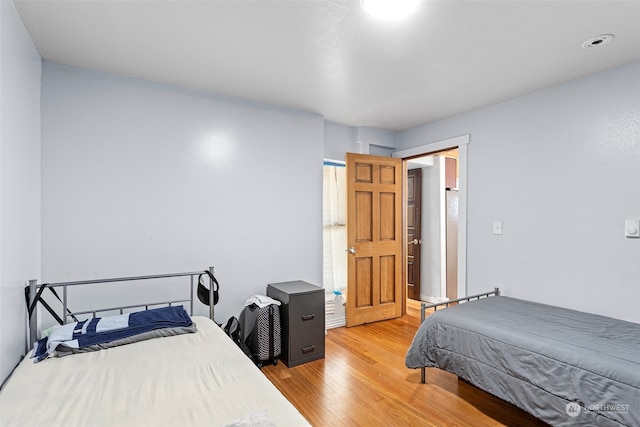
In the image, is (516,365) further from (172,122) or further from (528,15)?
(172,122)

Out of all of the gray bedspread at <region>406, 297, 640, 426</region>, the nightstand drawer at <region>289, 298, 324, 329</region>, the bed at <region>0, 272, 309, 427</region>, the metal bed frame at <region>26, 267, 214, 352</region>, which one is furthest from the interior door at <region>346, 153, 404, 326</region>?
the bed at <region>0, 272, 309, 427</region>

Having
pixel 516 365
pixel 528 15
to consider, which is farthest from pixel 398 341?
pixel 528 15

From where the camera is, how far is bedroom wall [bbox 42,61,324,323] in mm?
2369

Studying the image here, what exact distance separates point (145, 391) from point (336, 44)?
2155 mm

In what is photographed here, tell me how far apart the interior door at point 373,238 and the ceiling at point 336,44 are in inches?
45.0

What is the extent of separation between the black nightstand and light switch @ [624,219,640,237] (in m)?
2.38

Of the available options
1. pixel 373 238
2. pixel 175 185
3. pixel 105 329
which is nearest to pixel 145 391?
pixel 105 329

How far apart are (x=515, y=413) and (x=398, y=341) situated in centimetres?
132

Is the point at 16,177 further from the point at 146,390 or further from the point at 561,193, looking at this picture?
the point at 561,193

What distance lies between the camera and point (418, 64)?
7.75ft

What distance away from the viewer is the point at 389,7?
5.48ft

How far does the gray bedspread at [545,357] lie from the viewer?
161 centimetres

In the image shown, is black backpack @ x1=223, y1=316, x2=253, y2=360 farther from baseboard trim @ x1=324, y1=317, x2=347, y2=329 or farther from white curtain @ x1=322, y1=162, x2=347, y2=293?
white curtain @ x1=322, y1=162, x2=347, y2=293

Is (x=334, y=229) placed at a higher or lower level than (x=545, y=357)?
higher
